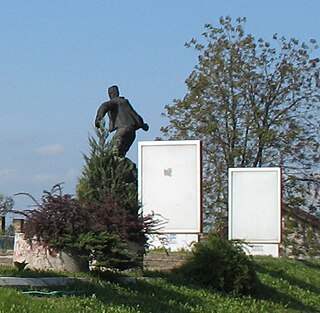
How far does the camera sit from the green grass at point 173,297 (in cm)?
1080

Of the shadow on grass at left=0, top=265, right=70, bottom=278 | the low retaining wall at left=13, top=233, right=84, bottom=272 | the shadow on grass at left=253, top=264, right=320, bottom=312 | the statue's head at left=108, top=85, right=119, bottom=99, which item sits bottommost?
the shadow on grass at left=253, top=264, right=320, bottom=312

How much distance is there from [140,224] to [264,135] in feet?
82.1

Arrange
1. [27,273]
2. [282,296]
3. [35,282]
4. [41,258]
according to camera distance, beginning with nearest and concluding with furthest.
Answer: [35,282], [27,273], [41,258], [282,296]

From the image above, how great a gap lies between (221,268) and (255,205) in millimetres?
7066

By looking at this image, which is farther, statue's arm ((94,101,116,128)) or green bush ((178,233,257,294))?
statue's arm ((94,101,116,128))

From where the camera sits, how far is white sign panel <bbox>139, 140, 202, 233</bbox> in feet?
66.2

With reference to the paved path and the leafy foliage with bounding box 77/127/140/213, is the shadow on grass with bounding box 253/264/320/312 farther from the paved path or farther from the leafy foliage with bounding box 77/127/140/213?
the paved path

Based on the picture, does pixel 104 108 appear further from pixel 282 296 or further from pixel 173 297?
pixel 173 297

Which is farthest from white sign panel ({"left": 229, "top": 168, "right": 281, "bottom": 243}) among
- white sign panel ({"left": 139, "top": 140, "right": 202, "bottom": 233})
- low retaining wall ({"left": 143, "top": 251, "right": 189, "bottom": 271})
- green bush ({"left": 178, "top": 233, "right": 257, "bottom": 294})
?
green bush ({"left": 178, "top": 233, "right": 257, "bottom": 294})

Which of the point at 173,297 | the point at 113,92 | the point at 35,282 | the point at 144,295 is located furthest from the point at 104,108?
the point at 35,282

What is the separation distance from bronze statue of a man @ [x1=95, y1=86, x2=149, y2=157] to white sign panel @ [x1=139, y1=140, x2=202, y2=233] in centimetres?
169

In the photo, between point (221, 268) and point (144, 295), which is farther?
point (221, 268)

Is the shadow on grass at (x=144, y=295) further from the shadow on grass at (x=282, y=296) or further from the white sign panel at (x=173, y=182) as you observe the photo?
the white sign panel at (x=173, y=182)

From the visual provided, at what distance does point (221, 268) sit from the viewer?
52.9 ft
